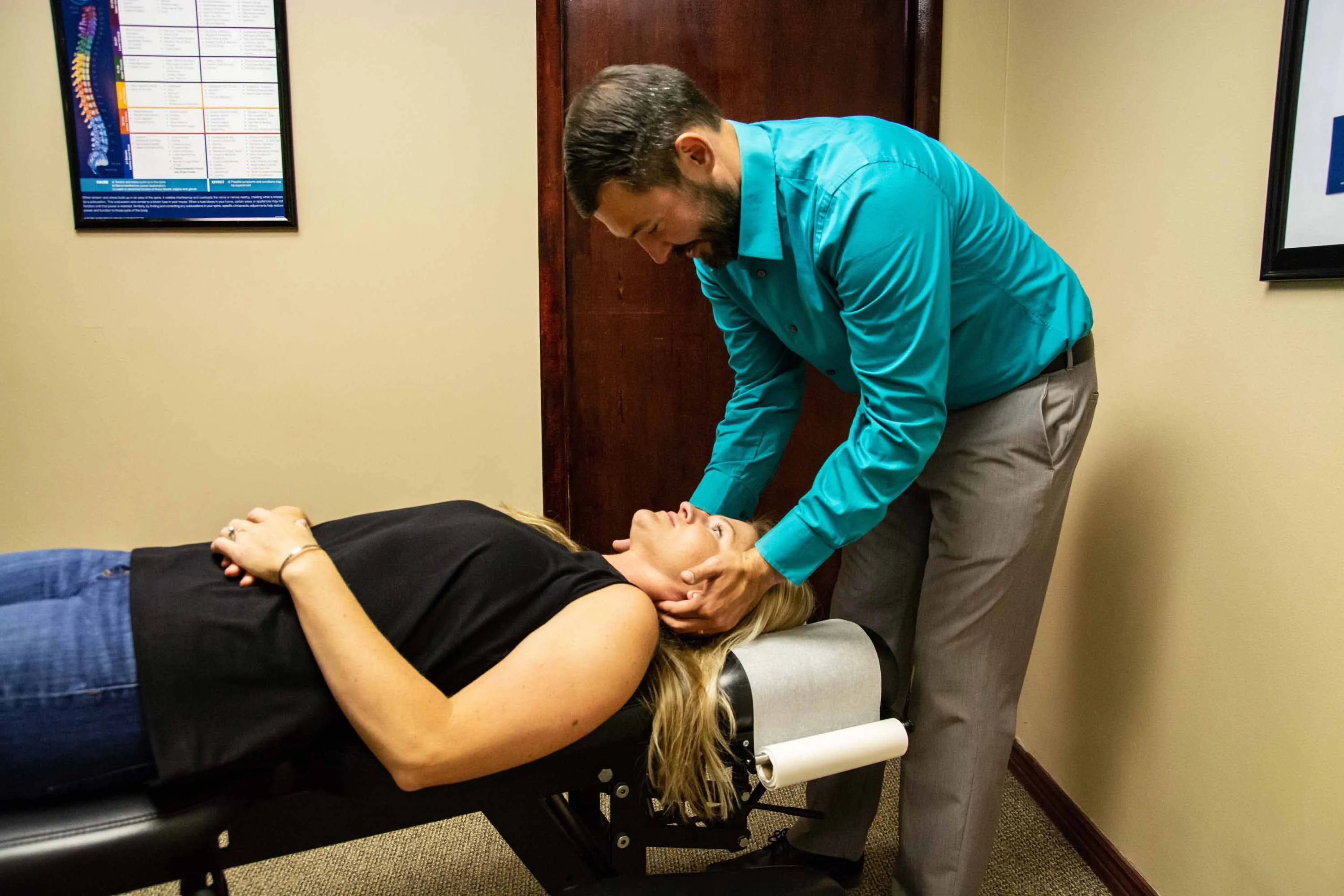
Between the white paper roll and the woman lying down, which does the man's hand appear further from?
the white paper roll

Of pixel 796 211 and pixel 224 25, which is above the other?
pixel 224 25

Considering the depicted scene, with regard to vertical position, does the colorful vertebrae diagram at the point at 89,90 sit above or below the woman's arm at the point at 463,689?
above

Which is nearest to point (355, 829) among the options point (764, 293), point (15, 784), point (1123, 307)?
point (15, 784)

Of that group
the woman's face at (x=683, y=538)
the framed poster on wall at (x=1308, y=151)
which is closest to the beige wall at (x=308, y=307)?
the woman's face at (x=683, y=538)

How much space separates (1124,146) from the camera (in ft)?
5.11

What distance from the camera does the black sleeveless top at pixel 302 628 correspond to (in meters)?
0.98

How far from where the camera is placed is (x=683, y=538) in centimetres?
129

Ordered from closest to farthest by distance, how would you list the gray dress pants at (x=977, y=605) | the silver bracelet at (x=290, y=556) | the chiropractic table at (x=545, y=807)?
the chiropractic table at (x=545, y=807)
the silver bracelet at (x=290, y=556)
the gray dress pants at (x=977, y=605)

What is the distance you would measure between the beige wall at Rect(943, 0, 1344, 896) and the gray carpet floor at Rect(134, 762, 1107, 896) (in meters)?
0.13

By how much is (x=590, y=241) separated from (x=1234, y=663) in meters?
1.52

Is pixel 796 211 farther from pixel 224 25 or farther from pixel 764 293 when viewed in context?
pixel 224 25

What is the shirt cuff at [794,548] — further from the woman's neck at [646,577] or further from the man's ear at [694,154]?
the man's ear at [694,154]

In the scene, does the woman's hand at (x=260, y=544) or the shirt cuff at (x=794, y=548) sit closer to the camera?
the woman's hand at (x=260, y=544)

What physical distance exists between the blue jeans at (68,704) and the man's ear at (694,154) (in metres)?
0.89
